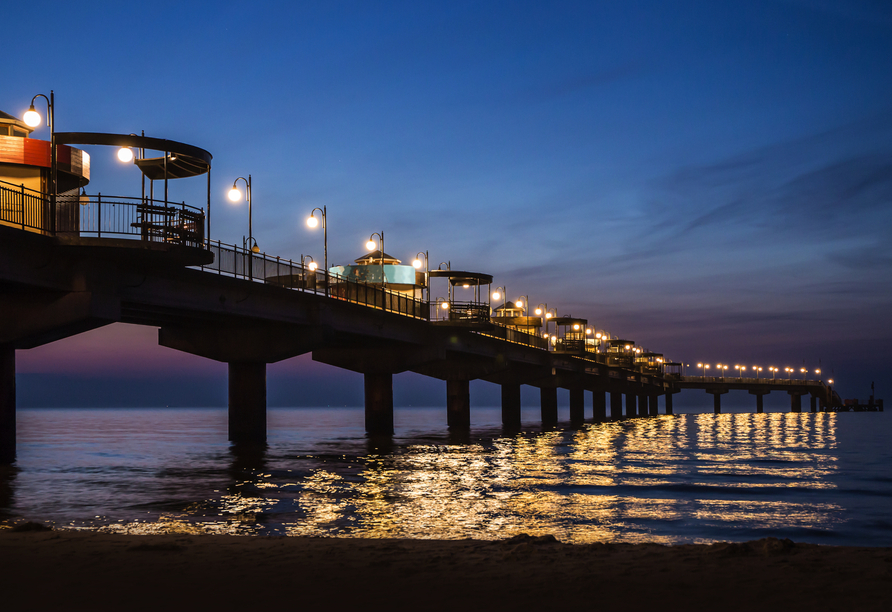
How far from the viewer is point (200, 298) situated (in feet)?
114

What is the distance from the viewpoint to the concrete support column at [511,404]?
88.8m

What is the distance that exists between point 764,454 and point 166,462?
103 ft

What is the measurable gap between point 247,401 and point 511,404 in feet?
159

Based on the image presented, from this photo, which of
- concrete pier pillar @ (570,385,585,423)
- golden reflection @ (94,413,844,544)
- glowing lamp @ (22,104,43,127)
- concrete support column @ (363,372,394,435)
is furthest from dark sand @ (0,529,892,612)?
concrete pier pillar @ (570,385,585,423)

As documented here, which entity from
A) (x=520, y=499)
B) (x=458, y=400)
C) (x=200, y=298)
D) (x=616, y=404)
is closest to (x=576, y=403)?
(x=616, y=404)

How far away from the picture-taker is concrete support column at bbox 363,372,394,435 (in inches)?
2453

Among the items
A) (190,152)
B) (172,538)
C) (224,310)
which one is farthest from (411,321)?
(172,538)

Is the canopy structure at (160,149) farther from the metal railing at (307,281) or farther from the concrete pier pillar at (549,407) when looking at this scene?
the concrete pier pillar at (549,407)

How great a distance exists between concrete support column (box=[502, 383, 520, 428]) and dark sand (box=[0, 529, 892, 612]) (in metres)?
76.4

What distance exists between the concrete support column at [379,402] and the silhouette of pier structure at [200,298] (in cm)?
9

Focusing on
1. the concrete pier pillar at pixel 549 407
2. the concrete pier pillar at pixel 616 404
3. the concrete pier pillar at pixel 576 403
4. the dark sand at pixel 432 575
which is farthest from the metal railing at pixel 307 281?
the concrete pier pillar at pixel 616 404

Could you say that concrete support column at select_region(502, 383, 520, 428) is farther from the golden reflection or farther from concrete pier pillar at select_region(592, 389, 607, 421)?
the golden reflection

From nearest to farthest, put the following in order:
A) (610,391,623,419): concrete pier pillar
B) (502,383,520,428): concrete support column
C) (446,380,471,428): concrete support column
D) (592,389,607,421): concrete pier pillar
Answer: (446,380,471,428): concrete support column → (502,383,520,428): concrete support column → (592,389,607,421): concrete pier pillar → (610,391,623,419): concrete pier pillar

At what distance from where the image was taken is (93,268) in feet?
93.9
